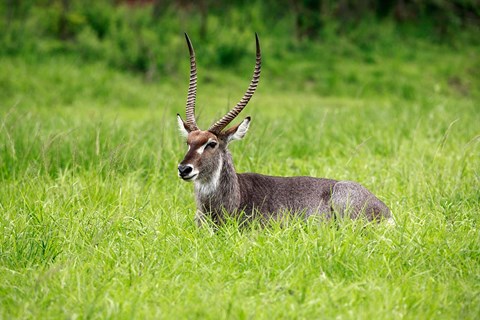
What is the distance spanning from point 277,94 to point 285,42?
8.88 feet

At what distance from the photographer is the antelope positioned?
512 cm

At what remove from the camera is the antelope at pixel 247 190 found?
512 centimetres

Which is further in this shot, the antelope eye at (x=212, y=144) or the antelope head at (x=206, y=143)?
the antelope eye at (x=212, y=144)

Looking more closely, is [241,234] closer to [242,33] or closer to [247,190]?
[247,190]

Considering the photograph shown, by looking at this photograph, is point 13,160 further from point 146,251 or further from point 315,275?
point 315,275

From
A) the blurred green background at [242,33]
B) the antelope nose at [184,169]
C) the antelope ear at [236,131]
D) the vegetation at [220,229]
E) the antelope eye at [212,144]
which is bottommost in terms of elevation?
the blurred green background at [242,33]

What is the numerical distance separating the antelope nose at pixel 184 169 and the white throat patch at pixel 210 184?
1.24ft

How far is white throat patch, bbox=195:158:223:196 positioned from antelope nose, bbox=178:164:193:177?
38cm

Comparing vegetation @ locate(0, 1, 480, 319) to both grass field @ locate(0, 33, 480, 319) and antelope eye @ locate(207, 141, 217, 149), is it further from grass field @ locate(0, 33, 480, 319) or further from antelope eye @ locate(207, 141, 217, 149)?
antelope eye @ locate(207, 141, 217, 149)

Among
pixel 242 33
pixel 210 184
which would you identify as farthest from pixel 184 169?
pixel 242 33

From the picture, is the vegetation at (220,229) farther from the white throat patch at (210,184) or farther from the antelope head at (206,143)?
the antelope head at (206,143)

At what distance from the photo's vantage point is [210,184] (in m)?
5.26

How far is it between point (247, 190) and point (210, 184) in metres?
0.36

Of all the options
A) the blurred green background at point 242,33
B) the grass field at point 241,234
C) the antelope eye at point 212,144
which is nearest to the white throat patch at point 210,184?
the antelope eye at point 212,144
